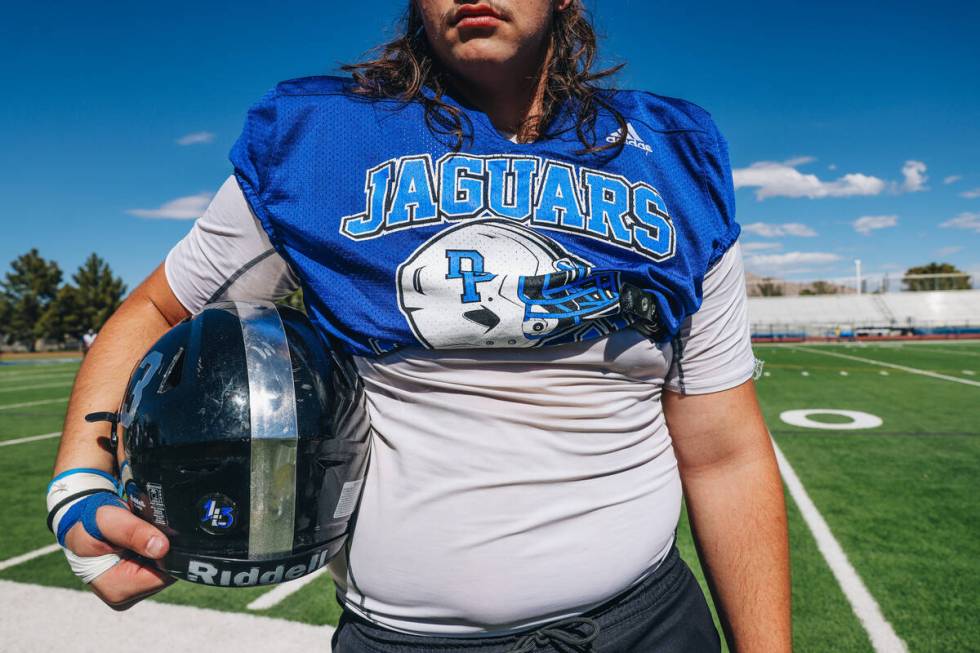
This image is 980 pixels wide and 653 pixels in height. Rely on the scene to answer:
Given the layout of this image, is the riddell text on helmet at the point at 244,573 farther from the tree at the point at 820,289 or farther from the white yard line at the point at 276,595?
the tree at the point at 820,289

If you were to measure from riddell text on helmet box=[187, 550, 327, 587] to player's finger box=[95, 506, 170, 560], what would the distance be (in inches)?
2.3

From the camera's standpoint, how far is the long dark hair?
1110 mm

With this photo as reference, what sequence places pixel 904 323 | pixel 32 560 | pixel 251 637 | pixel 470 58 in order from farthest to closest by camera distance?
1. pixel 904 323
2. pixel 32 560
3. pixel 251 637
4. pixel 470 58

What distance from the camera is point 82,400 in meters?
1.12

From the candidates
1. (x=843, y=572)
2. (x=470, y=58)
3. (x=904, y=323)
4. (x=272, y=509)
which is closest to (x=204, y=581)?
(x=272, y=509)

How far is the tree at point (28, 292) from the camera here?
5519 centimetres

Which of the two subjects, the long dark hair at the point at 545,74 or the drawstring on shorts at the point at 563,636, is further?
the long dark hair at the point at 545,74

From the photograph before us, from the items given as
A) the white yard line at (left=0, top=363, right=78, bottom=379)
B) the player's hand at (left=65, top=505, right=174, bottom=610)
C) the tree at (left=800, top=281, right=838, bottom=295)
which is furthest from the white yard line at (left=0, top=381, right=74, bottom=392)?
the tree at (left=800, top=281, right=838, bottom=295)

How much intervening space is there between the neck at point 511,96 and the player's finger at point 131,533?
2.84 ft

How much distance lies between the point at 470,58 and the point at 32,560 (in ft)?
15.4

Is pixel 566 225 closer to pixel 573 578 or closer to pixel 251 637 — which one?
pixel 573 578

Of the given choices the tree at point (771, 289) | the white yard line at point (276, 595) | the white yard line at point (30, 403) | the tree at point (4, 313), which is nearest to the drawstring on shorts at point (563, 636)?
the white yard line at point (276, 595)

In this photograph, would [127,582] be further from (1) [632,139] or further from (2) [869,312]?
(2) [869,312]

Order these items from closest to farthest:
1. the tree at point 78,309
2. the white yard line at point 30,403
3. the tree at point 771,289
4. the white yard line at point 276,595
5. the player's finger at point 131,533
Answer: the player's finger at point 131,533, the white yard line at point 276,595, the white yard line at point 30,403, the tree at point 78,309, the tree at point 771,289
